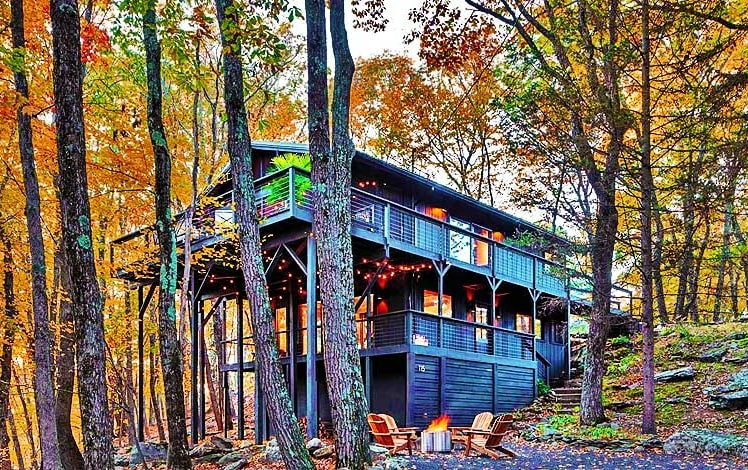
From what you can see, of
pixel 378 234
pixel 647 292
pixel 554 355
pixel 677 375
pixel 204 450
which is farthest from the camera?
pixel 554 355

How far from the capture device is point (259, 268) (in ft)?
28.3

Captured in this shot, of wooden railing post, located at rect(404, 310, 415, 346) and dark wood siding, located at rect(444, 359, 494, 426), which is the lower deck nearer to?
dark wood siding, located at rect(444, 359, 494, 426)

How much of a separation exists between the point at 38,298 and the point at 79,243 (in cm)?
394

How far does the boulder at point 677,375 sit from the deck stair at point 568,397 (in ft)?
7.01

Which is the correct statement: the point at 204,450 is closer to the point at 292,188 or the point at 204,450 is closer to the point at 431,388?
the point at 431,388

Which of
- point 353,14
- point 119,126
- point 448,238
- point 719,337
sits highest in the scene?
point 353,14

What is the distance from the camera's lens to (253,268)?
8.58 meters

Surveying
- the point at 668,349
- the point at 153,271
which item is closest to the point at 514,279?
the point at 668,349

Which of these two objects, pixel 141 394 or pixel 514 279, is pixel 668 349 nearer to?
pixel 514 279

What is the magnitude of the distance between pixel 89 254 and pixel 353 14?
21.0ft

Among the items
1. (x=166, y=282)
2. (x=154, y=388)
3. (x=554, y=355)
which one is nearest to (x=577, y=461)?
(x=166, y=282)

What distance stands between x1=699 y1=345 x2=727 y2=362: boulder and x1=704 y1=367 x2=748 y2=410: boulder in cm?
249

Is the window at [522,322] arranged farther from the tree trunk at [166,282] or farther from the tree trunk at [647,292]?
the tree trunk at [166,282]

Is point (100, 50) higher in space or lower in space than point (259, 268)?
higher
